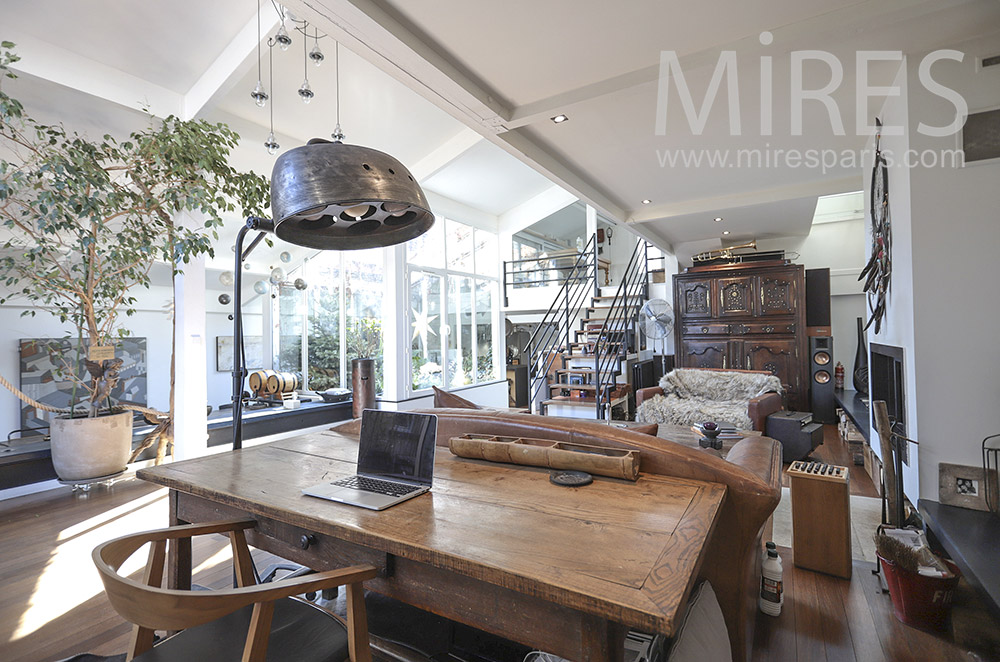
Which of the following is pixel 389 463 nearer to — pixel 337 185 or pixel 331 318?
pixel 337 185

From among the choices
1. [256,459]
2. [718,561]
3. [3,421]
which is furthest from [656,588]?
[3,421]

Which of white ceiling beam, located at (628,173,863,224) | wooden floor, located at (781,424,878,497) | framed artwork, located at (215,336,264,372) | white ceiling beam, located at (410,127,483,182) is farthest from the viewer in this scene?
framed artwork, located at (215,336,264,372)

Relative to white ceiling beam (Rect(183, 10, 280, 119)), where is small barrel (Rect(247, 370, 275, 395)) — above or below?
below

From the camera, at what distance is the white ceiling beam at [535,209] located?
8867 millimetres

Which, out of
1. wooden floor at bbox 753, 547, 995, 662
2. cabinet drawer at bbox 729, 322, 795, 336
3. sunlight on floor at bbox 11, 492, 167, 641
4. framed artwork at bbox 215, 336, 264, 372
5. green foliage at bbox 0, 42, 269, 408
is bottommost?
sunlight on floor at bbox 11, 492, 167, 641

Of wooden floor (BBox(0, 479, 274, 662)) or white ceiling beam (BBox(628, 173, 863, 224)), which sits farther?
white ceiling beam (BBox(628, 173, 863, 224))

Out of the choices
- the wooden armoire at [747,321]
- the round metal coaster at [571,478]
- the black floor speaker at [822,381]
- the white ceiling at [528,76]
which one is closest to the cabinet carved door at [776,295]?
the wooden armoire at [747,321]

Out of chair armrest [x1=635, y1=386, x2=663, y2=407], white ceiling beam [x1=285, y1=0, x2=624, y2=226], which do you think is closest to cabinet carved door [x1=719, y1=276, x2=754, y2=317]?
chair armrest [x1=635, y1=386, x2=663, y2=407]

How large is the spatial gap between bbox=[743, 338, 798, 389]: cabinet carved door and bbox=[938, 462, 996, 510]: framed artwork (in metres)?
4.68

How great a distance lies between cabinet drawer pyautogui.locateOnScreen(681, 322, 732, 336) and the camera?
7195mm

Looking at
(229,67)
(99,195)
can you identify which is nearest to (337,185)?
(229,67)

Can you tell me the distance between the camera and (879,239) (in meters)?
3.24

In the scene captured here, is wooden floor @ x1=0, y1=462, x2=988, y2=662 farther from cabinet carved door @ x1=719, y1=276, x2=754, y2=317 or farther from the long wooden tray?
cabinet carved door @ x1=719, y1=276, x2=754, y2=317

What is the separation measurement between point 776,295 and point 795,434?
2972mm
